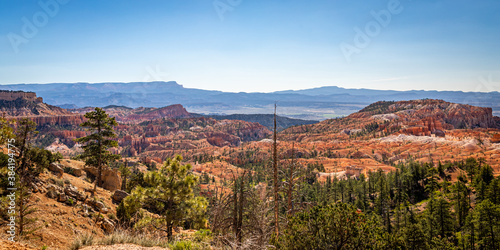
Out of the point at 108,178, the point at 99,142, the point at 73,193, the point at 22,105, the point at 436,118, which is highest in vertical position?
the point at 99,142

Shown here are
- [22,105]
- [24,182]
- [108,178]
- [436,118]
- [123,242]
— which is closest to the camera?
[123,242]

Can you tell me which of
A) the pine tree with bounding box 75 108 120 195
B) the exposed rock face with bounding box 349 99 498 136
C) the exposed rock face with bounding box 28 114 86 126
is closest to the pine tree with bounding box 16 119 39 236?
the pine tree with bounding box 75 108 120 195

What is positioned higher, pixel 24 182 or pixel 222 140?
pixel 24 182

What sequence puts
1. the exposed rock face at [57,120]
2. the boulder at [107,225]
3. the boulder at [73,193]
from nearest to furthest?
the boulder at [107,225] < the boulder at [73,193] < the exposed rock face at [57,120]

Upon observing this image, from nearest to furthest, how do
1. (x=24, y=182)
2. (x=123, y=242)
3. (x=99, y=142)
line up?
(x=123, y=242) < (x=24, y=182) < (x=99, y=142)

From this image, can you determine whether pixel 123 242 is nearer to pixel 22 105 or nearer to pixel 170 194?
pixel 170 194

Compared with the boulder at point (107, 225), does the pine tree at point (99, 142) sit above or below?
above

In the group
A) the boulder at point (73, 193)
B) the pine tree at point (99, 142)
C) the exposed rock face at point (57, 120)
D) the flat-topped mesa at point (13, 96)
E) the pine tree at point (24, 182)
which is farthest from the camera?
the flat-topped mesa at point (13, 96)

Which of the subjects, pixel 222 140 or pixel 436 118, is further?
pixel 222 140

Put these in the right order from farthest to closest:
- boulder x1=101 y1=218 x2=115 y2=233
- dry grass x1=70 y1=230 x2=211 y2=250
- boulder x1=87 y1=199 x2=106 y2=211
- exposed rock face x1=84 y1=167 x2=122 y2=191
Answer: exposed rock face x1=84 y1=167 x2=122 y2=191, boulder x1=87 y1=199 x2=106 y2=211, boulder x1=101 y1=218 x2=115 y2=233, dry grass x1=70 y1=230 x2=211 y2=250

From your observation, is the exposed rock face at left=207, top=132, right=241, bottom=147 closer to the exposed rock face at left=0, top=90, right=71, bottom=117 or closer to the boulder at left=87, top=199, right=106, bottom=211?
the exposed rock face at left=0, top=90, right=71, bottom=117

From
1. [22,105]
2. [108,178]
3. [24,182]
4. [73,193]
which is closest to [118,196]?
[73,193]

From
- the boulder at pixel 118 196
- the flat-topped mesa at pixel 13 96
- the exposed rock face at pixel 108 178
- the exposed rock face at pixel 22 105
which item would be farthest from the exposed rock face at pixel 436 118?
the flat-topped mesa at pixel 13 96

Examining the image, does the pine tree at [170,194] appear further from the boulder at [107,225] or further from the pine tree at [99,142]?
the pine tree at [99,142]
